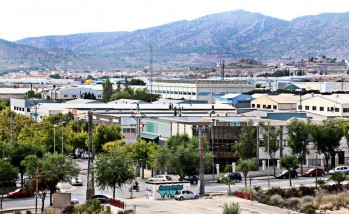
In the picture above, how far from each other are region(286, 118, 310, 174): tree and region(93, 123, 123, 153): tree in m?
15.0

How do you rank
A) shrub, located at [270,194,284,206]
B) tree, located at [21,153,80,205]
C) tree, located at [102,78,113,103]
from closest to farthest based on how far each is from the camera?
shrub, located at [270,194,284,206]
tree, located at [21,153,80,205]
tree, located at [102,78,113,103]

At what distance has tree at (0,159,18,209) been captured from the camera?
45.6 metres

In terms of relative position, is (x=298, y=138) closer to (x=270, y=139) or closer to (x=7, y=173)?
(x=270, y=139)

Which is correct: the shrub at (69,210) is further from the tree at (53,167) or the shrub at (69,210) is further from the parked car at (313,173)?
the parked car at (313,173)

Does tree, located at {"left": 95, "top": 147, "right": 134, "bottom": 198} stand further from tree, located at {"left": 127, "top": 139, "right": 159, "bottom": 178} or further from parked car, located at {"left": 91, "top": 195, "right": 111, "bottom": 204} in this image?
tree, located at {"left": 127, "top": 139, "right": 159, "bottom": 178}

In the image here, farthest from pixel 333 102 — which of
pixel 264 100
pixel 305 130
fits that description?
pixel 305 130

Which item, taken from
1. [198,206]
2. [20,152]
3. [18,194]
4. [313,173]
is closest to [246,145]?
[313,173]

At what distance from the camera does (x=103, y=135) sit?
64.0 metres

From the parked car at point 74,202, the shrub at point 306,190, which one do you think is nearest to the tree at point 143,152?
the shrub at point 306,190

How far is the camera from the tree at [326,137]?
5441 centimetres

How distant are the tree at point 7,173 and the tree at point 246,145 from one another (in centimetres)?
1450

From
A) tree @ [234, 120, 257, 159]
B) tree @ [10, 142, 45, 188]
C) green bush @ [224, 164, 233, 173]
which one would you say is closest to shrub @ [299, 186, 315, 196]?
green bush @ [224, 164, 233, 173]

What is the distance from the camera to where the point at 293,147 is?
5381 cm

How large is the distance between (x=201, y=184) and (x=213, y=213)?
7556 millimetres
